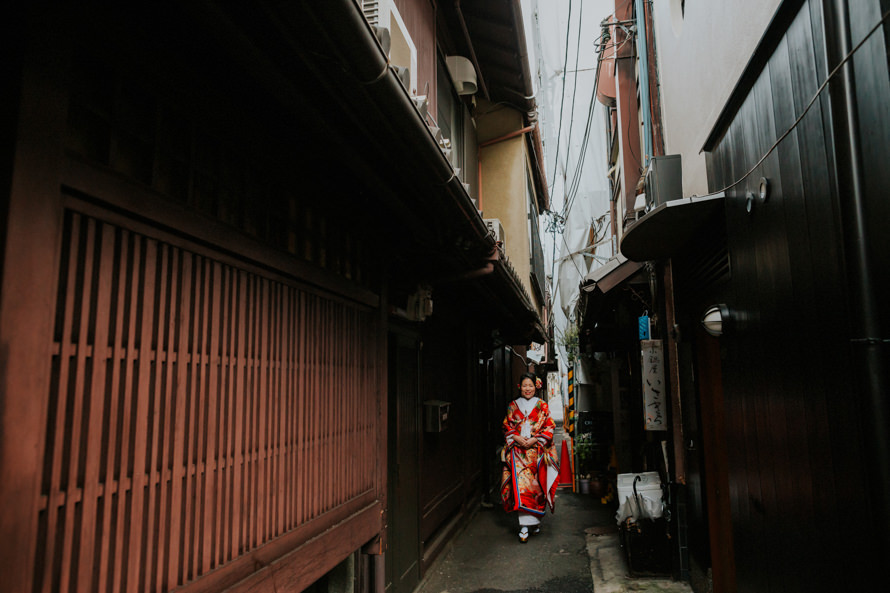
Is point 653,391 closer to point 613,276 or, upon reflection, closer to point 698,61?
point 613,276

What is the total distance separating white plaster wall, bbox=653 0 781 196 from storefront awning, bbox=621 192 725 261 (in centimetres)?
70

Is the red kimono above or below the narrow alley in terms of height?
above

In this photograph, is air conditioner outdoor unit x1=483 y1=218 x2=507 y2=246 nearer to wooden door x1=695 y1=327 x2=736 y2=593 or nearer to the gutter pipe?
wooden door x1=695 y1=327 x2=736 y2=593

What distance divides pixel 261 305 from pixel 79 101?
159 cm

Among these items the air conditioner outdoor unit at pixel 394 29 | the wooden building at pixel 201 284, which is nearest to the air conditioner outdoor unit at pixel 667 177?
the wooden building at pixel 201 284

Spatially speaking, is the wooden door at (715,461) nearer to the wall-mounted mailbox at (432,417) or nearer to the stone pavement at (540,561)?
the stone pavement at (540,561)

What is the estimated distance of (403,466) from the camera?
24.1ft

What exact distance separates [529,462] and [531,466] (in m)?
0.09

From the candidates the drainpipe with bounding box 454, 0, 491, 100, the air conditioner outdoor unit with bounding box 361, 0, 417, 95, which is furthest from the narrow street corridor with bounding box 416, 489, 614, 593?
the drainpipe with bounding box 454, 0, 491, 100

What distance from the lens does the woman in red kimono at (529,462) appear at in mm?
10727

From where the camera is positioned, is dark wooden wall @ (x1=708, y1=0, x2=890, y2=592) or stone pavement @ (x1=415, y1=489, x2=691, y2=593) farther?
stone pavement @ (x1=415, y1=489, x2=691, y2=593)

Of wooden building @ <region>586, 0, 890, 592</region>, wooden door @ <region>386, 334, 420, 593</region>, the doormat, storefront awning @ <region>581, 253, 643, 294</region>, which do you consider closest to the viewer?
wooden building @ <region>586, 0, 890, 592</region>

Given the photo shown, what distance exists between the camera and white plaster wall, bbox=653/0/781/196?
15.9 feet

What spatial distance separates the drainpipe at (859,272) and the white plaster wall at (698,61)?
3.70ft
